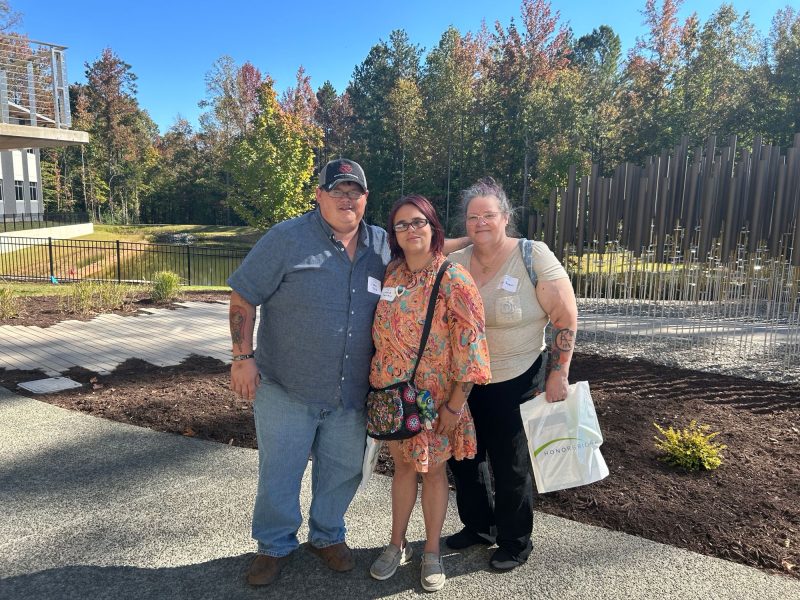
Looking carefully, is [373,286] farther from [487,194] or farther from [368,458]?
[368,458]

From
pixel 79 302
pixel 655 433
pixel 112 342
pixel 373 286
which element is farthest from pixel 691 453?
pixel 79 302

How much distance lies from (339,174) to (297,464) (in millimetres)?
1417

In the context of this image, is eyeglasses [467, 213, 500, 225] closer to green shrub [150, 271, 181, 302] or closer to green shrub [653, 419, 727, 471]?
green shrub [653, 419, 727, 471]

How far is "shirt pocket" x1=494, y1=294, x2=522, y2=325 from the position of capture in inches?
105

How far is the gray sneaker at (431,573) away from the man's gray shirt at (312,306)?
0.83m

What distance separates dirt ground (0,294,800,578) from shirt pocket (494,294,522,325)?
57.0 inches

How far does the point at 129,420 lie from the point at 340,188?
336 centimetres

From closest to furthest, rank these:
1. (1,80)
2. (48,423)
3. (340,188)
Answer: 1. (340,188)
2. (48,423)
3. (1,80)

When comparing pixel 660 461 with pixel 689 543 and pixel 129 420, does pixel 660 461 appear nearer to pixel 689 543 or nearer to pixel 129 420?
pixel 689 543

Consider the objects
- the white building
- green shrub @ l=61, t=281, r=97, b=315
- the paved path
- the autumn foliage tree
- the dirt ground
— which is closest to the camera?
the dirt ground

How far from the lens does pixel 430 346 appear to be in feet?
8.20

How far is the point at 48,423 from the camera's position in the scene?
4.69 meters

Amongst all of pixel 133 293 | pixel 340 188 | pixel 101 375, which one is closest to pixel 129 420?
pixel 101 375

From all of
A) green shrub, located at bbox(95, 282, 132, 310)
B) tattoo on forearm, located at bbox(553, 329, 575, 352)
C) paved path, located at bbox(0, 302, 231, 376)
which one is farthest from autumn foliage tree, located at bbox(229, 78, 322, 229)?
tattoo on forearm, located at bbox(553, 329, 575, 352)
